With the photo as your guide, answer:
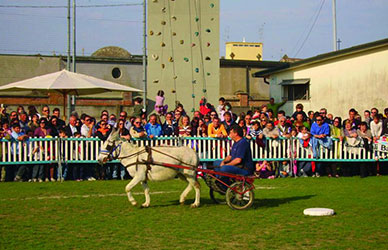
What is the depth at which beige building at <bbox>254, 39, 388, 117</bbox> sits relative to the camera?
25564 mm

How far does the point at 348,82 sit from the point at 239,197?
56.7 ft

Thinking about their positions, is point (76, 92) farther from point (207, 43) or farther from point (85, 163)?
point (207, 43)

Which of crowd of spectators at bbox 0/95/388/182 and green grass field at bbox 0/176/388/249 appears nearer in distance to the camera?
green grass field at bbox 0/176/388/249

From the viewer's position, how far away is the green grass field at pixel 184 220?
8812mm

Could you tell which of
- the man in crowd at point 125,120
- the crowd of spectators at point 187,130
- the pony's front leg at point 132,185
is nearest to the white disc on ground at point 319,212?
the pony's front leg at point 132,185

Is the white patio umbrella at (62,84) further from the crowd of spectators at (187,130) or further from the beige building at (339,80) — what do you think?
the beige building at (339,80)

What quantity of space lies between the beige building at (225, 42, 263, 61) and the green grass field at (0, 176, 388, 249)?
43911 millimetres

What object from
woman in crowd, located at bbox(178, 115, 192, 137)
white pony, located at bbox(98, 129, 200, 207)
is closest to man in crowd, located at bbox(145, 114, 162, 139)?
woman in crowd, located at bbox(178, 115, 192, 137)

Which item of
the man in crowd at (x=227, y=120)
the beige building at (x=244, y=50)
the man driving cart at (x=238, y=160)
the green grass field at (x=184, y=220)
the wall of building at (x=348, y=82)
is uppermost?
the beige building at (x=244, y=50)

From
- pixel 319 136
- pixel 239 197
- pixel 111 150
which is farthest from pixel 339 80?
pixel 111 150

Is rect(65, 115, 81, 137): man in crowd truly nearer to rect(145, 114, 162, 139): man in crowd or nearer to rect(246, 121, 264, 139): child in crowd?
rect(145, 114, 162, 139): man in crowd

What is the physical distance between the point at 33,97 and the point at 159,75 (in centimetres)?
1768

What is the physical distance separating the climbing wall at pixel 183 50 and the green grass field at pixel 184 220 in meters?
9.76

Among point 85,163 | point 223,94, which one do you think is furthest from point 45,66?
point 85,163
